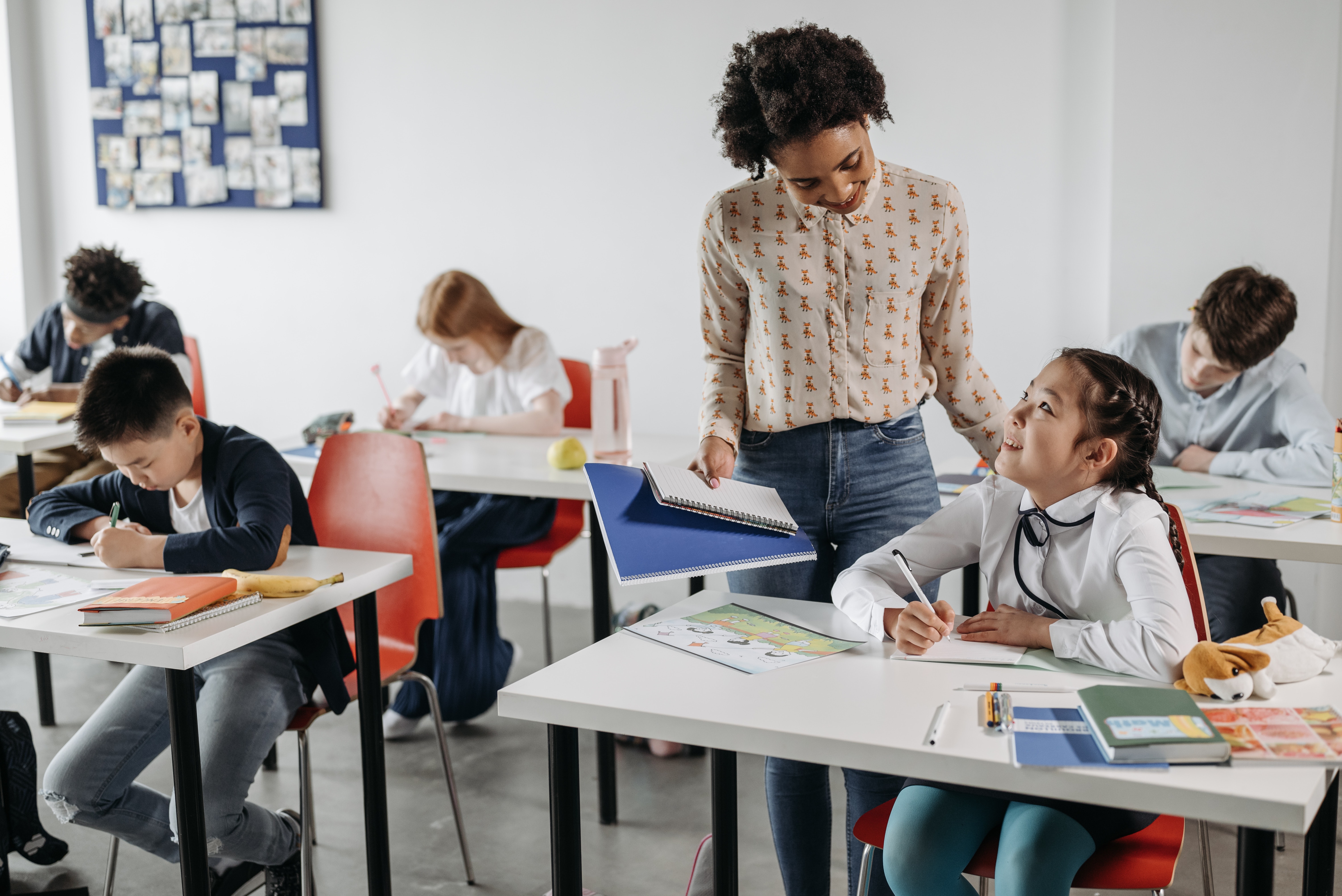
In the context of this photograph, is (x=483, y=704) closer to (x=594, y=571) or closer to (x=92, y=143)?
(x=594, y=571)

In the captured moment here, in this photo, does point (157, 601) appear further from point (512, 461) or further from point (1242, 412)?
point (1242, 412)

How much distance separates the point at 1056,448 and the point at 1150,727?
0.49 metres

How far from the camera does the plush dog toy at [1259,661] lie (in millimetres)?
1255

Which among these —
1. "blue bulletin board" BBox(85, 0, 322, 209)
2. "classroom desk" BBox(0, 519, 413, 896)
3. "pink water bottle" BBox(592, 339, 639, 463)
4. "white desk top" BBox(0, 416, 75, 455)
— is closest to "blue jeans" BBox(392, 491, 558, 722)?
"pink water bottle" BBox(592, 339, 639, 463)

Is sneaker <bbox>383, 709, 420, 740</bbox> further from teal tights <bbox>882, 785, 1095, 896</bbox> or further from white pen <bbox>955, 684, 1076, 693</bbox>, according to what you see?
white pen <bbox>955, 684, 1076, 693</bbox>

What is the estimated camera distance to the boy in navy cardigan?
5.98 feet

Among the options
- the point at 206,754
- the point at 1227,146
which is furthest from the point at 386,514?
the point at 1227,146

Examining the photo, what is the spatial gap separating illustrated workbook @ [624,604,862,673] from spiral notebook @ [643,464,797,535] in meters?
0.14

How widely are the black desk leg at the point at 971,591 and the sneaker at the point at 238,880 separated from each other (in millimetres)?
A: 1459

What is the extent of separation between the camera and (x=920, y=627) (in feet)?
4.65

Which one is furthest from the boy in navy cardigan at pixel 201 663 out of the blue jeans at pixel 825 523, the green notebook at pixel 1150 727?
the green notebook at pixel 1150 727

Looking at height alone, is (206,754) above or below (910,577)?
below

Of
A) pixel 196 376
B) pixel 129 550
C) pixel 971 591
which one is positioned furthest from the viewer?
pixel 196 376

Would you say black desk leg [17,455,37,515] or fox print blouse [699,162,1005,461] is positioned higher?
fox print blouse [699,162,1005,461]
